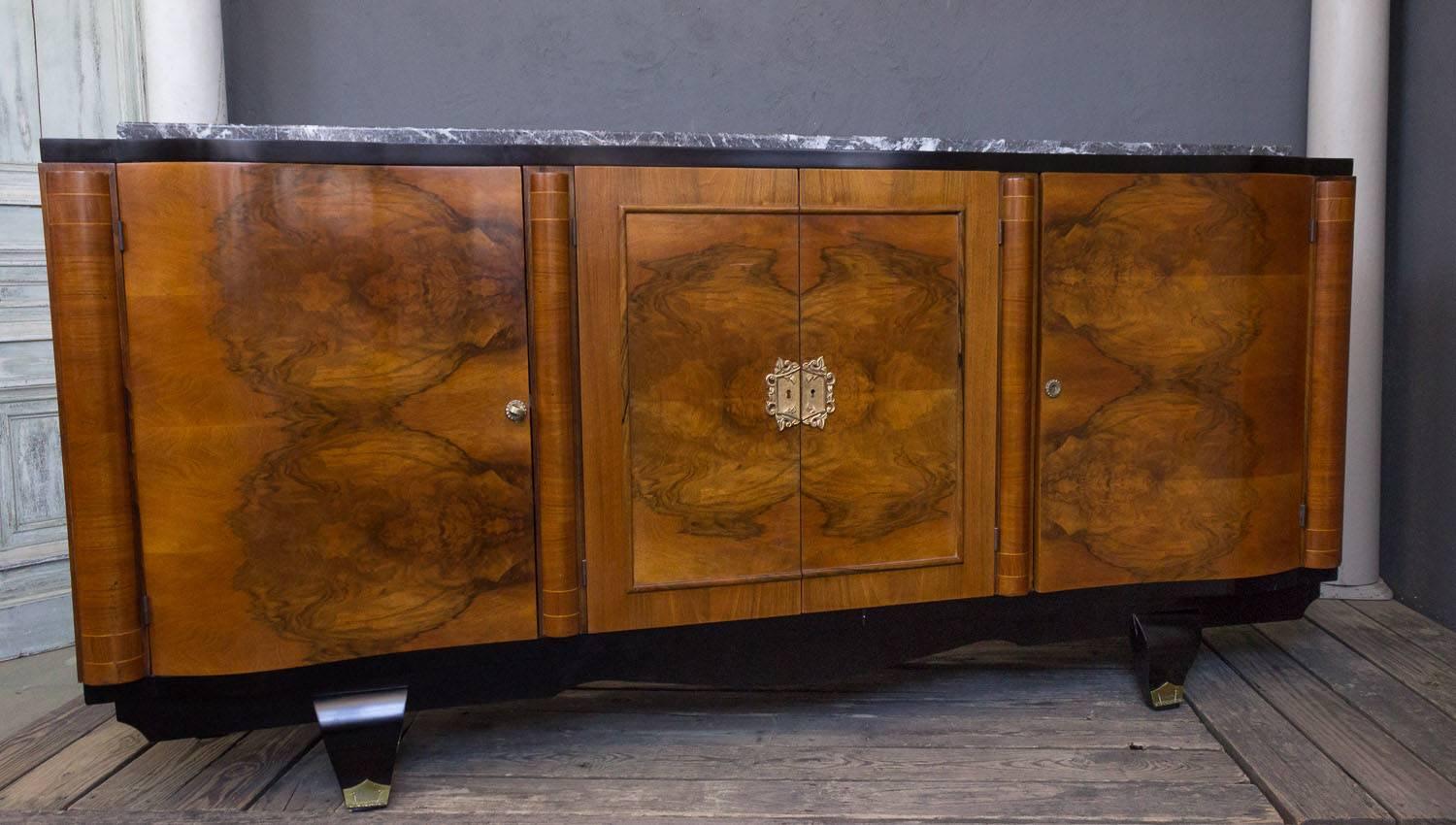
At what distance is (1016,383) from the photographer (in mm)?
1719

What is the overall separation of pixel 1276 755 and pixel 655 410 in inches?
45.0

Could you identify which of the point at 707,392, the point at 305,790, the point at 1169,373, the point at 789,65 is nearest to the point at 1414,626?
the point at 1169,373

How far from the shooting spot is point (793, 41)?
2.49m

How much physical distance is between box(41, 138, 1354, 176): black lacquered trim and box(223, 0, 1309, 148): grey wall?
851mm

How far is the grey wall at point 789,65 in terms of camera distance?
7.94ft

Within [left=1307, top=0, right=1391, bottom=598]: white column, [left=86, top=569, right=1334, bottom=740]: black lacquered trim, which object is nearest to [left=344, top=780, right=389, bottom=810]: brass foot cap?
[left=86, top=569, right=1334, bottom=740]: black lacquered trim

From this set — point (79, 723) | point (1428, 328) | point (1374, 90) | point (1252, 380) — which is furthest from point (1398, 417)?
point (79, 723)

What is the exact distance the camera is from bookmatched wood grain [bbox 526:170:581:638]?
1.51 meters

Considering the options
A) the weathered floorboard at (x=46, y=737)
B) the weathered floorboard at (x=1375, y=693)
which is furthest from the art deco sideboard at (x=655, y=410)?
the weathered floorboard at (x=46, y=737)

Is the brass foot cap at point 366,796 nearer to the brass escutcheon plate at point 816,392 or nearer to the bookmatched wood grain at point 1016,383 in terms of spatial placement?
the brass escutcheon plate at point 816,392

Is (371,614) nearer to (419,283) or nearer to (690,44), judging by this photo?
(419,283)

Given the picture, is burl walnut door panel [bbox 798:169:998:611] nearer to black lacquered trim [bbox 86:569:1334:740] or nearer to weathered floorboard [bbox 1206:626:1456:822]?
black lacquered trim [bbox 86:569:1334:740]

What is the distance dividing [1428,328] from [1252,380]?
92 cm

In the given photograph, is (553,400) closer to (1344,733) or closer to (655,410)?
(655,410)
